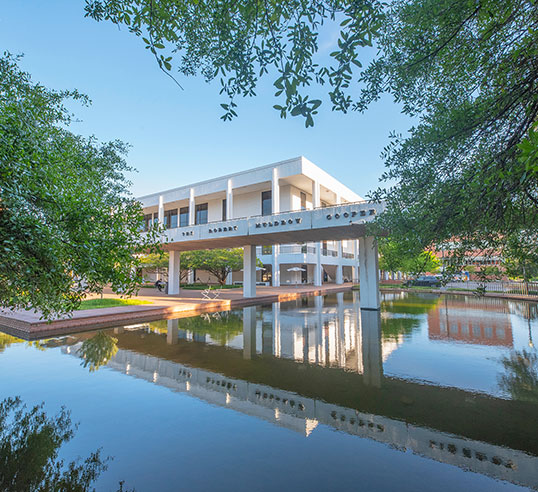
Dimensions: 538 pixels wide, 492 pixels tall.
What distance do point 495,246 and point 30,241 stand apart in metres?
7.28

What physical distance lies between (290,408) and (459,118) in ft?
18.2

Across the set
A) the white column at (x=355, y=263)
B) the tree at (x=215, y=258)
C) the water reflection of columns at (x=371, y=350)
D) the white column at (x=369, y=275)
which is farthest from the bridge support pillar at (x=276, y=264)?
the water reflection of columns at (x=371, y=350)

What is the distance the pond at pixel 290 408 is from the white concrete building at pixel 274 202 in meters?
23.8

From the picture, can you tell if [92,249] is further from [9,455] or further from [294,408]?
[294,408]

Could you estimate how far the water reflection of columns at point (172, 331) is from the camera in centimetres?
946

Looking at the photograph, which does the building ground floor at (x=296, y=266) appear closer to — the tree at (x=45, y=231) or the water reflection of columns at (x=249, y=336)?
the water reflection of columns at (x=249, y=336)

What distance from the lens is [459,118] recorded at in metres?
5.05

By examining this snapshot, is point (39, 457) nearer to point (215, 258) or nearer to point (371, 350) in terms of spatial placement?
point (371, 350)

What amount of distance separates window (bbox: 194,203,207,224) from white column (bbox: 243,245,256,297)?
2316cm

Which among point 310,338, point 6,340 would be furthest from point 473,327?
point 6,340

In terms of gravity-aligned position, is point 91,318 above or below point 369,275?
below

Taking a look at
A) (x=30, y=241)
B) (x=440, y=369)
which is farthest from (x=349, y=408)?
(x=30, y=241)

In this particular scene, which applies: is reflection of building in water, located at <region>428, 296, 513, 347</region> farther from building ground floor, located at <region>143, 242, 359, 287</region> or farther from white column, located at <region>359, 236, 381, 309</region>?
building ground floor, located at <region>143, 242, 359, 287</region>

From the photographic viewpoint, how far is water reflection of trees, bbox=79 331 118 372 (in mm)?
7172
